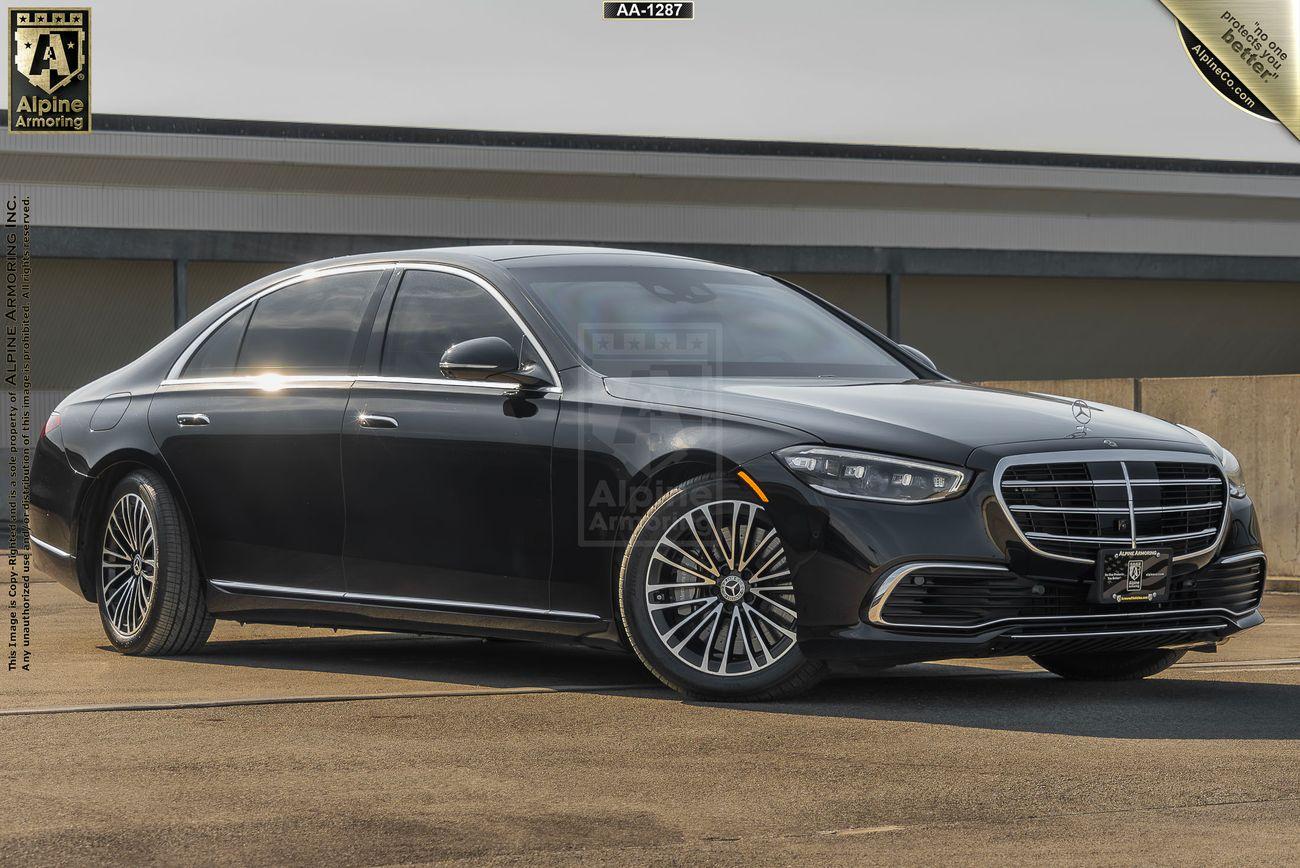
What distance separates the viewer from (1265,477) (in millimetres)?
14164

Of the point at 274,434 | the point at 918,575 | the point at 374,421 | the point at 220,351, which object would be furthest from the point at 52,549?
the point at 918,575

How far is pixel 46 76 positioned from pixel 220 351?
27218 mm

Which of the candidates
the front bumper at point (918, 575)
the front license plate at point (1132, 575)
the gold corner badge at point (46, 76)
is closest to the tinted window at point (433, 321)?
the front bumper at point (918, 575)

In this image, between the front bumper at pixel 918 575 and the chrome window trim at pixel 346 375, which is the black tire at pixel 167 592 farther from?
the front bumper at pixel 918 575

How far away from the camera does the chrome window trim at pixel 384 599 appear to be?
7.44 m

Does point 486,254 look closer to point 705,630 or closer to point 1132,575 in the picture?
point 705,630

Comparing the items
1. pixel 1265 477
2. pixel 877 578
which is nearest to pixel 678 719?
pixel 877 578

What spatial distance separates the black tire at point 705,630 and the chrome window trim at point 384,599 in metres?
0.27

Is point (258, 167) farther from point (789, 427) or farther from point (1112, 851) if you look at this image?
point (1112, 851)

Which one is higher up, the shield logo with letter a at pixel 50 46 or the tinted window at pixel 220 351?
the shield logo with letter a at pixel 50 46

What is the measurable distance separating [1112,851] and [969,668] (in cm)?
373

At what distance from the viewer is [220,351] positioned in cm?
894

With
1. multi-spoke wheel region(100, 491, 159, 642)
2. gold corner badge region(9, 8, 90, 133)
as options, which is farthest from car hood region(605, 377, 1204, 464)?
gold corner badge region(9, 8, 90, 133)

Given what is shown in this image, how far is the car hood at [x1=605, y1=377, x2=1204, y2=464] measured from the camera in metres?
6.86
